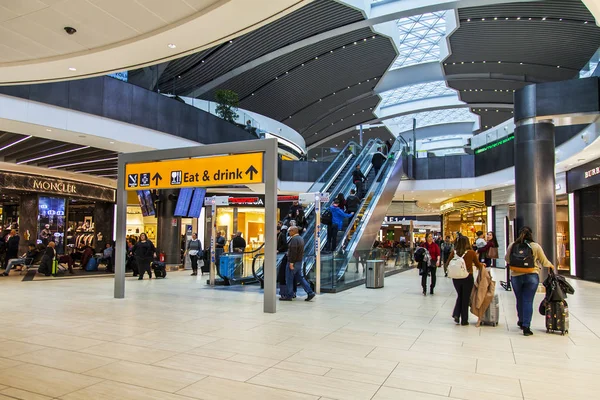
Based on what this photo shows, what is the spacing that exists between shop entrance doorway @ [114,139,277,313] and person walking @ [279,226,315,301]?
0.98 meters

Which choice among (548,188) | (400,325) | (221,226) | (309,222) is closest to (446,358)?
(400,325)

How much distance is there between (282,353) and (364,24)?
69.8 feet

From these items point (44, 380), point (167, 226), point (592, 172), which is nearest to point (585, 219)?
point (592, 172)

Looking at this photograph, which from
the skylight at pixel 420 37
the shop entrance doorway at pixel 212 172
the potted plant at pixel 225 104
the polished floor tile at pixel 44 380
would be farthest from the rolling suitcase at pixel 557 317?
the skylight at pixel 420 37

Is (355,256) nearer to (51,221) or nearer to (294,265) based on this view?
(294,265)

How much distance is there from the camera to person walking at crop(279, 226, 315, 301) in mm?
9148

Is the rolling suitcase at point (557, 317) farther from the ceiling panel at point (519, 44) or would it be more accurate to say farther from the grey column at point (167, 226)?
the ceiling panel at point (519, 44)

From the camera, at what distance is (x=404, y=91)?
39125 mm

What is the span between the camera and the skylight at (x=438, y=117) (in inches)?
1809

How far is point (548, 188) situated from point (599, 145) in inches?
114

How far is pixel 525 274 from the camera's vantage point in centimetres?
641

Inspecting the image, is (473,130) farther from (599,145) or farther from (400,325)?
(400,325)

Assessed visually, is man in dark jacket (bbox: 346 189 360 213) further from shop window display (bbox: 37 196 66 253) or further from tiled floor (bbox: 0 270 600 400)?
shop window display (bbox: 37 196 66 253)

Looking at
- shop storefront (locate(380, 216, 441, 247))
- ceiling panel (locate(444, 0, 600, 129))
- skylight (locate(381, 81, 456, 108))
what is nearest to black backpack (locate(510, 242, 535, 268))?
ceiling panel (locate(444, 0, 600, 129))
